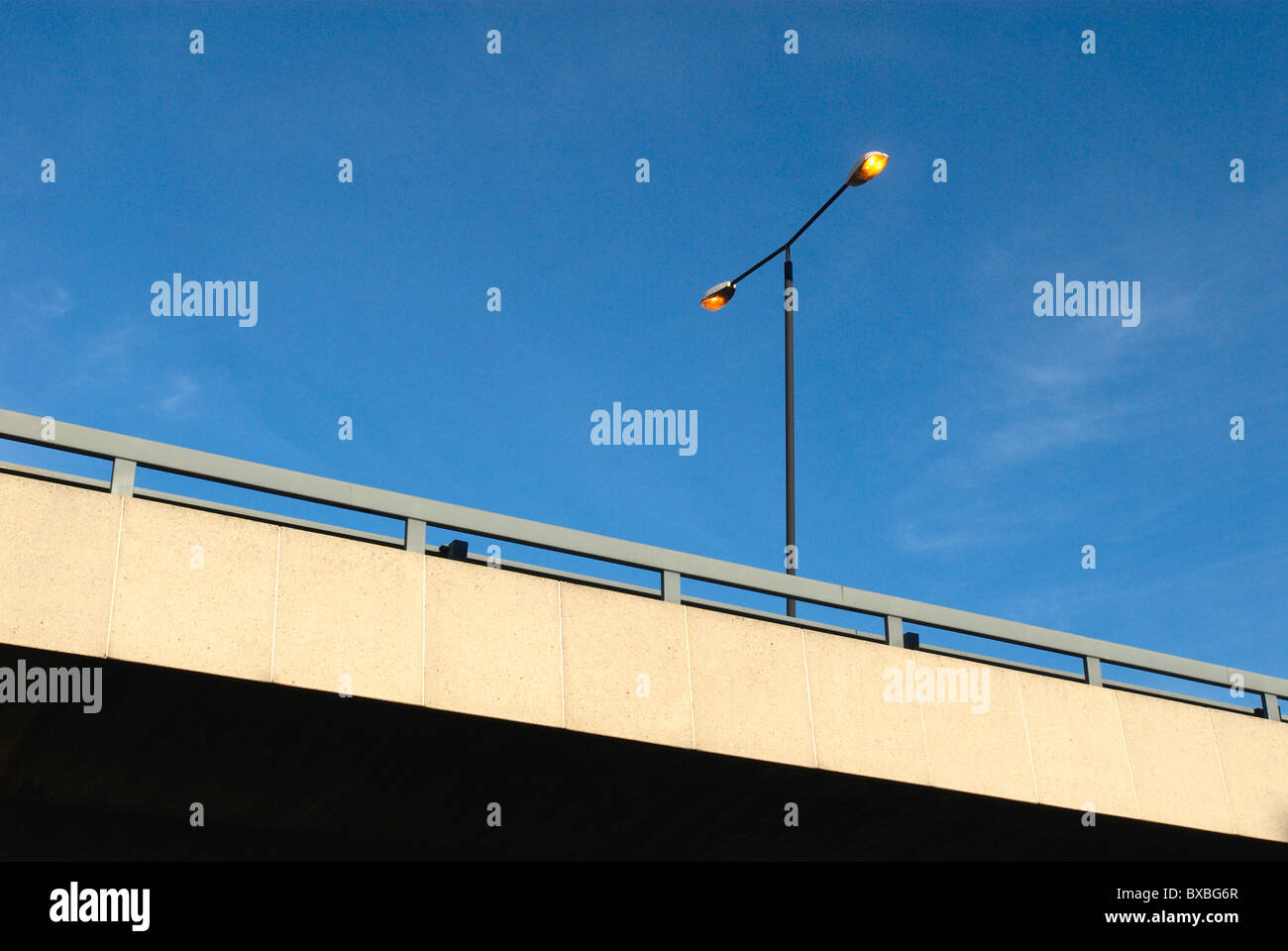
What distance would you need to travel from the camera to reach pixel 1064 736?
1273 centimetres

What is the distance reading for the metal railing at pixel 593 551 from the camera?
31.3 ft

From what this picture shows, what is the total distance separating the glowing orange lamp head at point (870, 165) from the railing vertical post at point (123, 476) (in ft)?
33.4

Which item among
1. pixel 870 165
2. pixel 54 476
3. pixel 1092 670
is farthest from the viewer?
pixel 870 165

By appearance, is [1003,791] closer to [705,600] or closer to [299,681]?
[705,600]

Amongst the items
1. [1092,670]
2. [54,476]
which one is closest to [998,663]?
[1092,670]

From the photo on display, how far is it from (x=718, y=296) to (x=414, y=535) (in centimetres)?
995

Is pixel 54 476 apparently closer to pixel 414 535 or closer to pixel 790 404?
pixel 414 535

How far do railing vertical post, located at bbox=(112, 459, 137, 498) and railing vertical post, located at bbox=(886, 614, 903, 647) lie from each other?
6701mm

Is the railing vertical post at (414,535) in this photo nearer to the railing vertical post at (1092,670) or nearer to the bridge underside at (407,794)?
the bridge underside at (407,794)

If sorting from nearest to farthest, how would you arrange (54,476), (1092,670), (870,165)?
(54,476), (1092,670), (870,165)

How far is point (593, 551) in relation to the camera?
11.1m

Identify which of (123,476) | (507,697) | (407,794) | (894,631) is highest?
(123,476)
